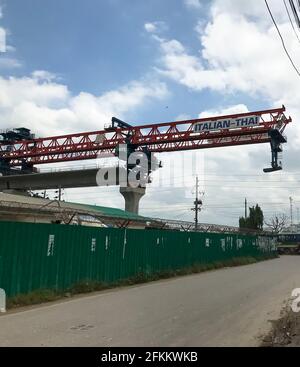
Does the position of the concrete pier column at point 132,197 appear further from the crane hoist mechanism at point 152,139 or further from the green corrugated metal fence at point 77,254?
the green corrugated metal fence at point 77,254

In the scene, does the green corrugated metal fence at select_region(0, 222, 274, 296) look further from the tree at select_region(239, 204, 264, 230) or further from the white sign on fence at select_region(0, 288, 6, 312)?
the tree at select_region(239, 204, 264, 230)

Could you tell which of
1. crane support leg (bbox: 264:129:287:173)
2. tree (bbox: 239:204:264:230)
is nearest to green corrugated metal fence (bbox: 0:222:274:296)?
crane support leg (bbox: 264:129:287:173)

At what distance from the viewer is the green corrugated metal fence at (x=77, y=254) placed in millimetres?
12672

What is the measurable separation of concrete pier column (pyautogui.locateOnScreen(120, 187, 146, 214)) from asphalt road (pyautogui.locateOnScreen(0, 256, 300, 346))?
1567 inches

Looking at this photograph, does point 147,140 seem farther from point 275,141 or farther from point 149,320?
point 149,320

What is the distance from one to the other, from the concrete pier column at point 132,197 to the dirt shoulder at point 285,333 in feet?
147

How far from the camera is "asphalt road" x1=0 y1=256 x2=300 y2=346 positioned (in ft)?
26.8

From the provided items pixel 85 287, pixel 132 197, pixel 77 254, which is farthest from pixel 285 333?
pixel 132 197

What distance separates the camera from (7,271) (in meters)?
12.4


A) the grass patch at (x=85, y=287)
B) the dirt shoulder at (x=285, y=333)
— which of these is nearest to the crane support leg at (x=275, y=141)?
the grass patch at (x=85, y=287)
